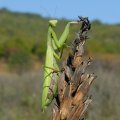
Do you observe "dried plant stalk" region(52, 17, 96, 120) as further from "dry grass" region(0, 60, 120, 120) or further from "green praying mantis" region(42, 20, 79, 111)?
"dry grass" region(0, 60, 120, 120)


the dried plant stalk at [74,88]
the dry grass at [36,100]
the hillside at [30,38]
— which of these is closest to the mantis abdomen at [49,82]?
the dried plant stalk at [74,88]

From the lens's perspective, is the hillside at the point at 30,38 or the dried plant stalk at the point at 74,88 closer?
the dried plant stalk at the point at 74,88

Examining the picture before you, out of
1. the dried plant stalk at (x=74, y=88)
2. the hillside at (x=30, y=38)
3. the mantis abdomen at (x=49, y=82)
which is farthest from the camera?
the hillside at (x=30, y=38)

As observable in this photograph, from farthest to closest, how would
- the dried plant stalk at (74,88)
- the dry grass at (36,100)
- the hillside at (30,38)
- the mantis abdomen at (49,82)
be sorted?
the hillside at (30,38) < the dry grass at (36,100) < the mantis abdomen at (49,82) < the dried plant stalk at (74,88)

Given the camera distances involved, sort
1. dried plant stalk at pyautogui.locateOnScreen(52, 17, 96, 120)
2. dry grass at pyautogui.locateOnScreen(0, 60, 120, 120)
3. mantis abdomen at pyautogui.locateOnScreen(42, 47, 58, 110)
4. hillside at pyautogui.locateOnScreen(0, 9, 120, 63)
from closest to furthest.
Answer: dried plant stalk at pyautogui.locateOnScreen(52, 17, 96, 120) → mantis abdomen at pyautogui.locateOnScreen(42, 47, 58, 110) → dry grass at pyautogui.locateOnScreen(0, 60, 120, 120) → hillside at pyautogui.locateOnScreen(0, 9, 120, 63)

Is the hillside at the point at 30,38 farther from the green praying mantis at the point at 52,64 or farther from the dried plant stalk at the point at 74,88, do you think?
the dried plant stalk at the point at 74,88

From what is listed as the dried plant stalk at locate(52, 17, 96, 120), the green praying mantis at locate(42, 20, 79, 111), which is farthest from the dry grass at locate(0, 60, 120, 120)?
the dried plant stalk at locate(52, 17, 96, 120)

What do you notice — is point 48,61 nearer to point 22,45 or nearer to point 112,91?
point 112,91
